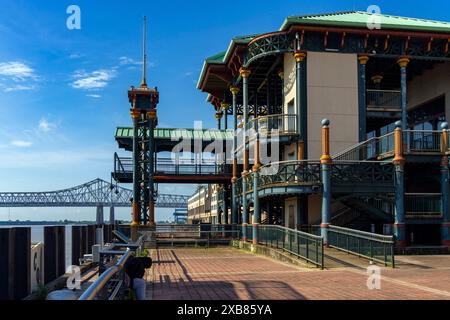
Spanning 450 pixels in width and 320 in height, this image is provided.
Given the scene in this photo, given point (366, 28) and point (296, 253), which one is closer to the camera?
point (296, 253)

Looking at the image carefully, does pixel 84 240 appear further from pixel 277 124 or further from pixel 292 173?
pixel 277 124

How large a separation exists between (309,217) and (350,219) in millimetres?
2328

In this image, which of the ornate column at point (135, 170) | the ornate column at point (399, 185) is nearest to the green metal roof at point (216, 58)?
the ornate column at point (135, 170)

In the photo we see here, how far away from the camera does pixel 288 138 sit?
97.1 ft

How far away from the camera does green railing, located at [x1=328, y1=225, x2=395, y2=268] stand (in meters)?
17.6

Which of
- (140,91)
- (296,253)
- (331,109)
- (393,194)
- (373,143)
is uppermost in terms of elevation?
(140,91)

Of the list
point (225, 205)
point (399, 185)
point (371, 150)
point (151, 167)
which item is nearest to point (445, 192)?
point (399, 185)

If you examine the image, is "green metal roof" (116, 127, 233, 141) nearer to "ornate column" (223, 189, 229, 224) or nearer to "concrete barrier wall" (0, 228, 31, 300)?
"ornate column" (223, 189, 229, 224)

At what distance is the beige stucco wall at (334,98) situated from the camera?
2936cm

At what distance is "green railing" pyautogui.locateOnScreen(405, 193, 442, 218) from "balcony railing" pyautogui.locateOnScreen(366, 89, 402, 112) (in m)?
7.82

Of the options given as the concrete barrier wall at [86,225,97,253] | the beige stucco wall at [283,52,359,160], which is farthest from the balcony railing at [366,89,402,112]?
the concrete barrier wall at [86,225,97,253]

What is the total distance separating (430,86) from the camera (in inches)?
1336

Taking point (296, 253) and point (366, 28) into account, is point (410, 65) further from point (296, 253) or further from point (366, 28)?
point (296, 253)
